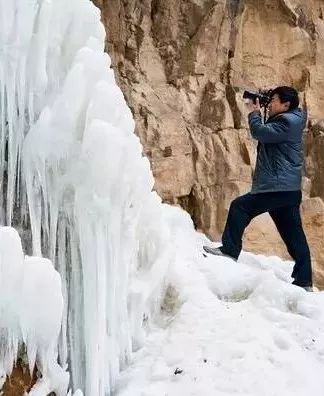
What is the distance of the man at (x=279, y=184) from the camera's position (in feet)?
15.6

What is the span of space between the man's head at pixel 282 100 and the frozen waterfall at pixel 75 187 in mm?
1569

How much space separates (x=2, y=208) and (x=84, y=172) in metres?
0.51

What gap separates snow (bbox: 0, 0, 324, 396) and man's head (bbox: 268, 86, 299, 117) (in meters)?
1.52

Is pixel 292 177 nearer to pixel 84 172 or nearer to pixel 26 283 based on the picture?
pixel 84 172

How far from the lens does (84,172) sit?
10.8 feet

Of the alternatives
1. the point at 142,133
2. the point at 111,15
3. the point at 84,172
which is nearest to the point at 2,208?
the point at 84,172

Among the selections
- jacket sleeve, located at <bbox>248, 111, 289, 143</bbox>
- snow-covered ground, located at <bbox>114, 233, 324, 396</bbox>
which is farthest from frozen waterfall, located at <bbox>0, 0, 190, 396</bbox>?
jacket sleeve, located at <bbox>248, 111, 289, 143</bbox>

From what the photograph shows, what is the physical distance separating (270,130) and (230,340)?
5.88 feet

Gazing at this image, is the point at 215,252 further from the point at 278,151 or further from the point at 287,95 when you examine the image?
the point at 287,95

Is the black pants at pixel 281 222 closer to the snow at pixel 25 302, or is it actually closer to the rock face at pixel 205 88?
the snow at pixel 25 302

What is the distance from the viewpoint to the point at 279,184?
476cm

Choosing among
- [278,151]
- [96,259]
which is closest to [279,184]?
[278,151]

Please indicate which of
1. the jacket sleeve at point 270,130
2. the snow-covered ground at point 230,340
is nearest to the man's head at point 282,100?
the jacket sleeve at point 270,130

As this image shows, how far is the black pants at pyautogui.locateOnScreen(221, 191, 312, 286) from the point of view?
15.6 feet
